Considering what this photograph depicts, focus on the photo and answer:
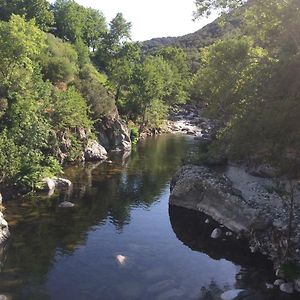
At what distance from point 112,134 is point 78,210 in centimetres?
2752

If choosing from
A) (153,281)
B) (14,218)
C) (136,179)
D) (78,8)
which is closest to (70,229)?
(14,218)

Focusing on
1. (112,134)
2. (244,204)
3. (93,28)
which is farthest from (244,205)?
(93,28)

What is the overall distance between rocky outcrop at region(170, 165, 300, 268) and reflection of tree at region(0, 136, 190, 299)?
392 cm

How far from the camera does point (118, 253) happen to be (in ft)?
76.6

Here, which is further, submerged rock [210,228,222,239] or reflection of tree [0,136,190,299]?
submerged rock [210,228,222,239]

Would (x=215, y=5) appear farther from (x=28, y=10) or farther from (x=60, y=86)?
(x=28, y=10)

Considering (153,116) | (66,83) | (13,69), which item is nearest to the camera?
(13,69)

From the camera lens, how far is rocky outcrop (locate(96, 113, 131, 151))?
55.8 metres

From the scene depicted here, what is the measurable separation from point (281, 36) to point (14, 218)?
2019 cm

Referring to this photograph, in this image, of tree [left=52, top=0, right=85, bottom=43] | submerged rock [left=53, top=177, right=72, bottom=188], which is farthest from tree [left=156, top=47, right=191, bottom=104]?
submerged rock [left=53, top=177, right=72, bottom=188]

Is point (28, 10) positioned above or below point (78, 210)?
above

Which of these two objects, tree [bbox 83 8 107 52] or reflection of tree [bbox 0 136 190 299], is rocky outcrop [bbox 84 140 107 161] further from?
tree [bbox 83 8 107 52]

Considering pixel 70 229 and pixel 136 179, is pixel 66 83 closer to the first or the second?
pixel 136 179

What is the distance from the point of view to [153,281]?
20.4 metres
